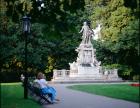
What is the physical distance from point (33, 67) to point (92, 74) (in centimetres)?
883

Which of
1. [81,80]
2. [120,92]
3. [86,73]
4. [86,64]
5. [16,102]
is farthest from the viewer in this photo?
[86,64]

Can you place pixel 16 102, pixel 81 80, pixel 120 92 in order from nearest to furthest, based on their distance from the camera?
1. pixel 16 102
2. pixel 120 92
3. pixel 81 80

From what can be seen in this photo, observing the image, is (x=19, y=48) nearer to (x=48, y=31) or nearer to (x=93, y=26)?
(x=93, y=26)

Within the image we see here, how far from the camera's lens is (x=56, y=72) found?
44.0m

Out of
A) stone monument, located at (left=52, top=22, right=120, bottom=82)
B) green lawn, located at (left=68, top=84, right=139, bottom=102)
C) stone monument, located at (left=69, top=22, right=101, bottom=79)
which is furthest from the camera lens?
stone monument, located at (left=69, top=22, right=101, bottom=79)

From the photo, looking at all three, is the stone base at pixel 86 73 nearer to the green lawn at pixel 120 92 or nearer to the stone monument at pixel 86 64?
the stone monument at pixel 86 64

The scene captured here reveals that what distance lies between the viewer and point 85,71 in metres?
43.9

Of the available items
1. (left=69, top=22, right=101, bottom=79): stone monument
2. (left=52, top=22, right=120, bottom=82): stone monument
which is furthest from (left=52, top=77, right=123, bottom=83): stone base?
(left=69, top=22, right=101, bottom=79): stone monument

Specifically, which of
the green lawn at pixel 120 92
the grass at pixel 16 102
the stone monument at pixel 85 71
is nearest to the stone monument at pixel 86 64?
the stone monument at pixel 85 71

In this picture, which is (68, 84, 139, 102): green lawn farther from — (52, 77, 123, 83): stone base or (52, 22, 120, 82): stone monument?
(52, 22, 120, 82): stone monument

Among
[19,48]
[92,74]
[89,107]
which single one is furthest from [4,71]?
[89,107]

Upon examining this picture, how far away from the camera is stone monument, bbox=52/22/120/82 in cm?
4291

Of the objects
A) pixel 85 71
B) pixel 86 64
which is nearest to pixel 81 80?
pixel 85 71

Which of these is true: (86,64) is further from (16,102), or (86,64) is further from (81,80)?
(16,102)
